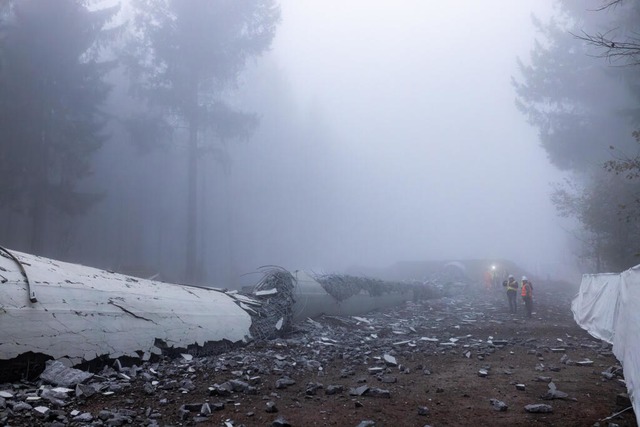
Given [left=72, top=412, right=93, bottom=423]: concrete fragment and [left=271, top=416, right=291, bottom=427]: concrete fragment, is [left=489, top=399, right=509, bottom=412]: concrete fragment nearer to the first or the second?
[left=271, top=416, right=291, bottom=427]: concrete fragment

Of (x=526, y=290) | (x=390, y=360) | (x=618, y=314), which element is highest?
(x=618, y=314)

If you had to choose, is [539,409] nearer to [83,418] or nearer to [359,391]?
[359,391]

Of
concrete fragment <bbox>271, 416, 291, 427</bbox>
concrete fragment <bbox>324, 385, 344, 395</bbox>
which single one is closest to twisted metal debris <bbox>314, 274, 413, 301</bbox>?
concrete fragment <bbox>324, 385, 344, 395</bbox>

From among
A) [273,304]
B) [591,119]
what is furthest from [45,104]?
[591,119]

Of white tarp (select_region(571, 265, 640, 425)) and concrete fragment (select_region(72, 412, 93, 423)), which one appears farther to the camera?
white tarp (select_region(571, 265, 640, 425))

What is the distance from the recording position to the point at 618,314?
7.98 m

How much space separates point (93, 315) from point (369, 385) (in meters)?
3.40

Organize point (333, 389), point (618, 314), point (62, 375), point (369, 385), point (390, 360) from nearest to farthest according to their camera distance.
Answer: point (62, 375), point (333, 389), point (369, 385), point (390, 360), point (618, 314)

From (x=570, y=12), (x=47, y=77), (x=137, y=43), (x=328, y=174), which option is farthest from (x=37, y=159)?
(x=328, y=174)

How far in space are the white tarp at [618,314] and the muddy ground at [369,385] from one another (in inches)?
12.0

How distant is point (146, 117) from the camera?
20.8 metres

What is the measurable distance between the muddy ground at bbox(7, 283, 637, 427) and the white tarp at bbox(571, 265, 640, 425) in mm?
304

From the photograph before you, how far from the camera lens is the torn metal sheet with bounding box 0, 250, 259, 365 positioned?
14.5 ft

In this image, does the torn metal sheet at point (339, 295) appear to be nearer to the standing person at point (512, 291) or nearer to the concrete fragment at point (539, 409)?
the standing person at point (512, 291)
